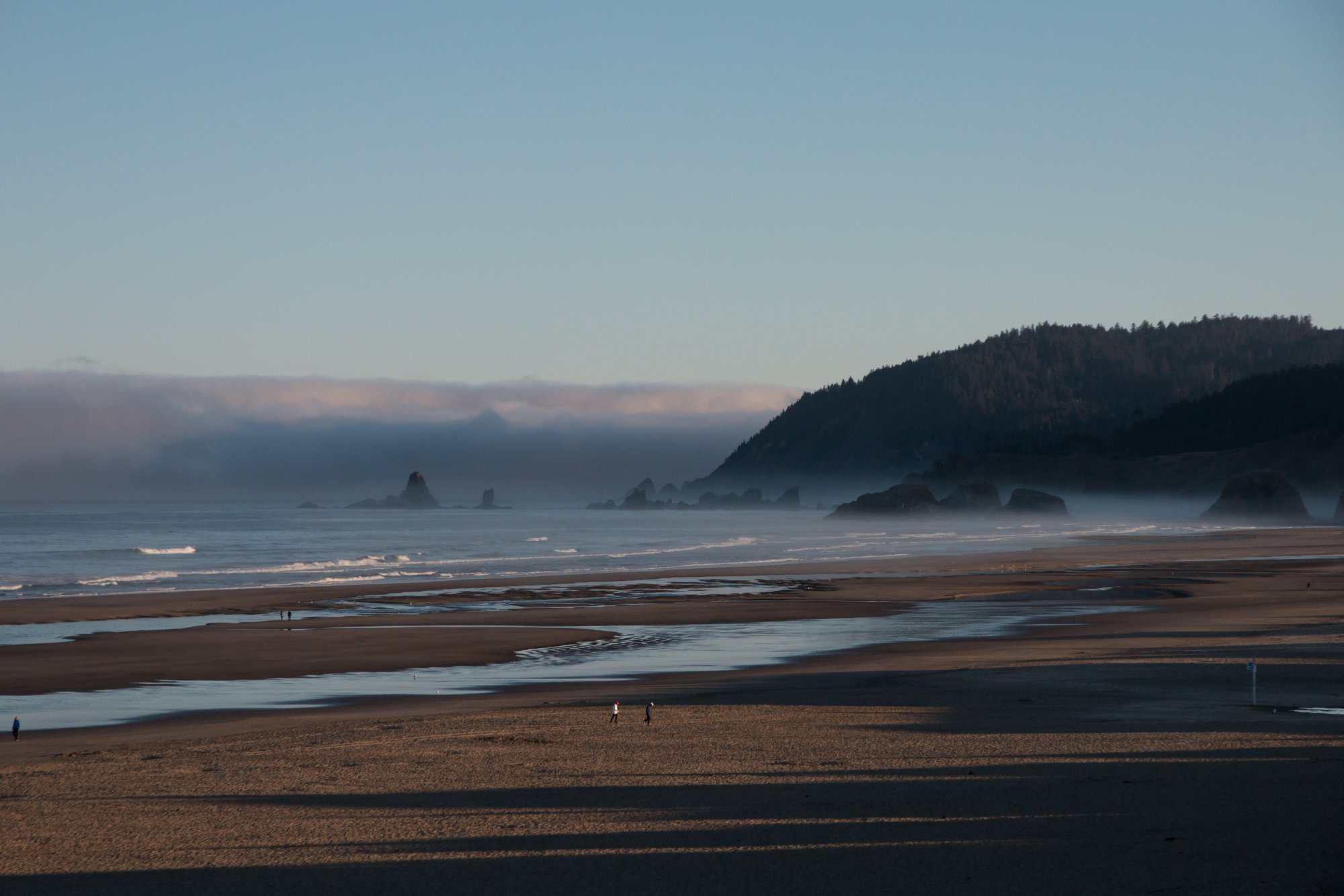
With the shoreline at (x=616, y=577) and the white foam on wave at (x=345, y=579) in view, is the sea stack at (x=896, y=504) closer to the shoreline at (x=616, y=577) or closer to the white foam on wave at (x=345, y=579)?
the shoreline at (x=616, y=577)

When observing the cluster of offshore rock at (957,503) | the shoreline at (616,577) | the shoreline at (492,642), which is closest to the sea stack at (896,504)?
the cluster of offshore rock at (957,503)

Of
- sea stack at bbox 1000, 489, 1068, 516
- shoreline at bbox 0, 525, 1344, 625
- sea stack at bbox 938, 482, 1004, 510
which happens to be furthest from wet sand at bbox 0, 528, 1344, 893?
sea stack at bbox 938, 482, 1004, 510

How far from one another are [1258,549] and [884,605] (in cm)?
3809

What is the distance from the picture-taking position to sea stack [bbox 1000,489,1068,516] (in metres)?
147

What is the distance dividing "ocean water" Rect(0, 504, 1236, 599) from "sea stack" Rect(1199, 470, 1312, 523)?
15.4 feet

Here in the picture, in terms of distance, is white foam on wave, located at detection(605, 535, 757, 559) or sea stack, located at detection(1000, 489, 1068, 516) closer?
white foam on wave, located at detection(605, 535, 757, 559)

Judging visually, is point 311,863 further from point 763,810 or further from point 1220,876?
point 1220,876

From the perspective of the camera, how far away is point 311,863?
362 inches

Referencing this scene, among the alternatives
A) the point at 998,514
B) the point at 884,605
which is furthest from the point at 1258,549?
the point at 998,514

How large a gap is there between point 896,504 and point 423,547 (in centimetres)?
8766

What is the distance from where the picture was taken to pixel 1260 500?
123688mm

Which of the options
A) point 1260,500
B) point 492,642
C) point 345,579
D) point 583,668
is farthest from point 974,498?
point 583,668

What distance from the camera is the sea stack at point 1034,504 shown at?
5782 inches

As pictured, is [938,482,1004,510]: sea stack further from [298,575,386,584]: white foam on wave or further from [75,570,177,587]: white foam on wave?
[75,570,177,587]: white foam on wave
